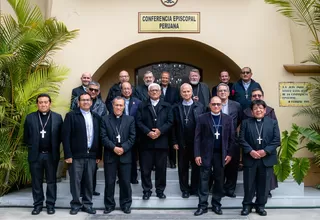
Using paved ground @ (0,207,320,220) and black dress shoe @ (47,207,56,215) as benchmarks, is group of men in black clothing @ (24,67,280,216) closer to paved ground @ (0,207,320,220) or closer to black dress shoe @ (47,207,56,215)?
black dress shoe @ (47,207,56,215)

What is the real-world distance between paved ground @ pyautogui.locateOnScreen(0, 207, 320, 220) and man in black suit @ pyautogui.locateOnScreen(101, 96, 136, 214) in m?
→ 0.22

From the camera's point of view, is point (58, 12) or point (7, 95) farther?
point (58, 12)

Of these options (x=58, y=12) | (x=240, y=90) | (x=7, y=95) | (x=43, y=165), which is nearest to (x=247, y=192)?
(x=240, y=90)

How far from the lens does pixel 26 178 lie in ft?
25.8

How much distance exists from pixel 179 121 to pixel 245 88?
5.40 feet

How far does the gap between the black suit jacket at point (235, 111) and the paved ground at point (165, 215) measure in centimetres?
154

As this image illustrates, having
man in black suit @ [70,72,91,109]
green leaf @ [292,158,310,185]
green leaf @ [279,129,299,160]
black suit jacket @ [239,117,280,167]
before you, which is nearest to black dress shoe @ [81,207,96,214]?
man in black suit @ [70,72,91,109]

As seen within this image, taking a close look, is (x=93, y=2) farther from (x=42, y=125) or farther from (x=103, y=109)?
(x=42, y=125)

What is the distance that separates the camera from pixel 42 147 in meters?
6.89

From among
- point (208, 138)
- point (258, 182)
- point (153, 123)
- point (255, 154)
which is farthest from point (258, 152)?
point (153, 123)

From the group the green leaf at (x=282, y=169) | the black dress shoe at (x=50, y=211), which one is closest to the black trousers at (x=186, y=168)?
the green leaf at (x=282, y=169)

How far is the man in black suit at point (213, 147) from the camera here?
6.78 m

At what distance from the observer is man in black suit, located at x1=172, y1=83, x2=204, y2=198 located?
723 cm

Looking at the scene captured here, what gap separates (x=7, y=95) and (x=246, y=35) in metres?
4.92
